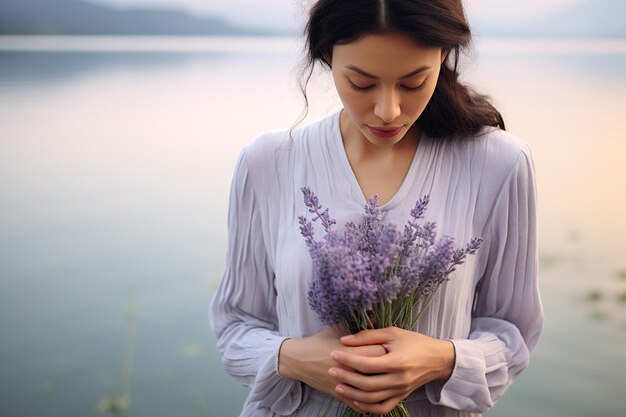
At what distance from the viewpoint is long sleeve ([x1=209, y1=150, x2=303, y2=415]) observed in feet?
4.62

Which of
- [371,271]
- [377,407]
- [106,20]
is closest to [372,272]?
[371,271]

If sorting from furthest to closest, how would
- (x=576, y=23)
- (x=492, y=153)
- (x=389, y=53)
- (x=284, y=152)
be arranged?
1. (x=576, y=23)
2. (x=284, y=152)
3. (x=492, y=153)
4. (x=389, y=53)

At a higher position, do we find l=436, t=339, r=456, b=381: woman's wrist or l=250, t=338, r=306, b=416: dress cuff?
l=436, t=339, r=456, b=381: woman's wrist

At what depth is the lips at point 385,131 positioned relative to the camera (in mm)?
1252

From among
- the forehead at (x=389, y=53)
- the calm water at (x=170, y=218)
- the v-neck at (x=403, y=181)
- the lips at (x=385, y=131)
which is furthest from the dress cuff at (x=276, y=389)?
the calm water at (x=170, y=218)

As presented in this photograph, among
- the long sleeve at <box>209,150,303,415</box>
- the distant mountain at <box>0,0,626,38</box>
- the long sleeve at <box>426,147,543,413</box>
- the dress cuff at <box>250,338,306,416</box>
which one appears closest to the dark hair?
the long sleeve at <box>426,147,543,413</box>

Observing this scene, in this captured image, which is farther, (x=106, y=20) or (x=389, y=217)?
(x=106, y=20)

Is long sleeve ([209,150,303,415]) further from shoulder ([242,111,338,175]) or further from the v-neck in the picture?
the v-neck

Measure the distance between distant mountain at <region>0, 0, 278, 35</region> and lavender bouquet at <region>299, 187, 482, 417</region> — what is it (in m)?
1.86

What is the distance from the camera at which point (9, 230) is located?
2725 mm

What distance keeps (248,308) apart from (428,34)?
27.1 inches

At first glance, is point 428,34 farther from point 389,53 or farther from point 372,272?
point 372,272

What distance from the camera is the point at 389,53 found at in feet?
3.81

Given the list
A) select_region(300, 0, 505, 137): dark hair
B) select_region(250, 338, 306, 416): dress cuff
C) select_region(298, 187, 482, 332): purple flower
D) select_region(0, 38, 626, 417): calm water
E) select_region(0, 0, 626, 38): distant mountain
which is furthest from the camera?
select_region(0, 0, 626, 38): distant mountain
